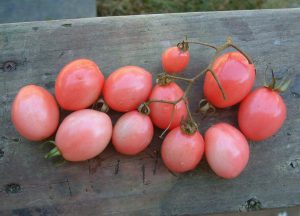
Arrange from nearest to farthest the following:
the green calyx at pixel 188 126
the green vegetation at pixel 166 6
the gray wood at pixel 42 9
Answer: the green calyx at pixel 188 126 → the gray wood at pixel 42 9 → the green vegetation at pixel 166 6

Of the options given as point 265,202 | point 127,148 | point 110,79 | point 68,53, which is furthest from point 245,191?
point 68,53

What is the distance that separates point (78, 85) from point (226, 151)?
0.33 meters

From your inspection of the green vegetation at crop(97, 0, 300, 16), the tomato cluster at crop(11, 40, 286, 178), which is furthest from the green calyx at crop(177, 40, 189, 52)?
the green vegetation at crop(97, 0, 300, 16)

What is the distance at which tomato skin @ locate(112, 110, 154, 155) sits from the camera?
870 mm

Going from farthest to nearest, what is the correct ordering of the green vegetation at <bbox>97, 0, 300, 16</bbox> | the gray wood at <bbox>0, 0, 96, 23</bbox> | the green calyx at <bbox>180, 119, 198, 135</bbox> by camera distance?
the green vegetation at <bbox>97, 0, 300, 16</bbox> < the gray wood at <bbox>0, 0, 96, 23</bbox> < the green calyx at <bbox>180, 119, 198, 135</bbox>

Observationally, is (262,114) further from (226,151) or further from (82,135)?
(82,135)

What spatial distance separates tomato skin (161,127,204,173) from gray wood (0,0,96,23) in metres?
0.76

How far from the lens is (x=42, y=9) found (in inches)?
57.6

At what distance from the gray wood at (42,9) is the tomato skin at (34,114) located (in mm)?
635

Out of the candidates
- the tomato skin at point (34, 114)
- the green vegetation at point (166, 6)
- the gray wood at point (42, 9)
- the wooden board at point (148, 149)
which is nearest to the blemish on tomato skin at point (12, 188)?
the wooden board at point (148, 149)

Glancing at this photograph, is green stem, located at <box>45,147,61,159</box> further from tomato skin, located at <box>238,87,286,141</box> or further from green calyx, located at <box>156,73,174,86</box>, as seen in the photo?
tomato skin, located at <box>238,87,286,141</box>

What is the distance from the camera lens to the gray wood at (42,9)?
4.71 feet

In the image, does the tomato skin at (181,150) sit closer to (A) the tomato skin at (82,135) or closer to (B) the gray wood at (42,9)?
(A) the tomato skin at (82,135)

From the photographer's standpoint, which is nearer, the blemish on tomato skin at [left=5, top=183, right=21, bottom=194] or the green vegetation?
the blemish on tomato skin at [left=5, top=183, right=21, bottom=194]
